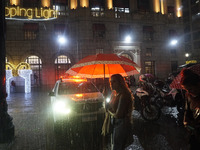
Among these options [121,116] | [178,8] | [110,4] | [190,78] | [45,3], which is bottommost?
[121,116]

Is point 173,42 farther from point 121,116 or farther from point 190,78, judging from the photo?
point 121,116

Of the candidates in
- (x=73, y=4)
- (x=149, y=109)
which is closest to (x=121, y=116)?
(x=149, y=109)

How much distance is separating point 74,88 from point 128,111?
4001mm

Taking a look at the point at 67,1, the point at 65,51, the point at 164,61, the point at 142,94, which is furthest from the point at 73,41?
the point at 142,94

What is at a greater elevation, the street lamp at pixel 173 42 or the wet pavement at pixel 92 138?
the street lamp at pixel 173 42

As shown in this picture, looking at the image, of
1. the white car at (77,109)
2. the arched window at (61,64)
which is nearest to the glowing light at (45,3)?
the arched window at (61,64)

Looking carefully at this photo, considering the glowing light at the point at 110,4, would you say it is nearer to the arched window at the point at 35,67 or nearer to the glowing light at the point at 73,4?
the glowing light at the point at 73,4

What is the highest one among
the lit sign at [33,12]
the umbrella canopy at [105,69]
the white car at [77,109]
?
the lit sign at [33,12]

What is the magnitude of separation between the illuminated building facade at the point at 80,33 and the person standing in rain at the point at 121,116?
1894 centimetres

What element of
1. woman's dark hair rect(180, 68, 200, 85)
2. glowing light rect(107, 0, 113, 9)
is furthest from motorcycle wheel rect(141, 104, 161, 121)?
glowing light rect(107, 0, 113, 9)

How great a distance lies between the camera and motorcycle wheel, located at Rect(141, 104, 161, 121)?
589cm

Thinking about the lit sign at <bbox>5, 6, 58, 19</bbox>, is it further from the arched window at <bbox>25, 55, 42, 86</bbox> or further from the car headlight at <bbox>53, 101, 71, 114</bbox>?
the car headlight at <bbox>53, 101, 71, 114</bbox>

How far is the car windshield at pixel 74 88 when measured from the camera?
6.02 meters

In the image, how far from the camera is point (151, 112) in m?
5.91
